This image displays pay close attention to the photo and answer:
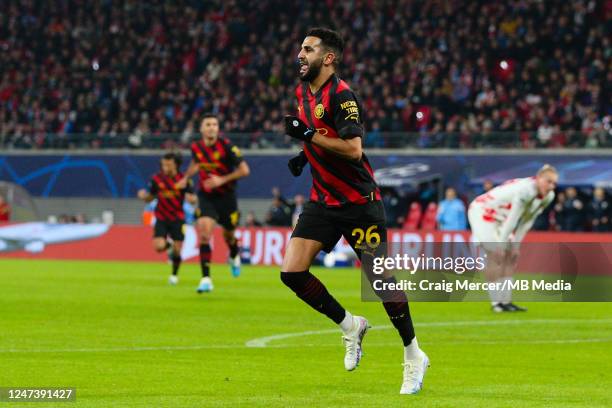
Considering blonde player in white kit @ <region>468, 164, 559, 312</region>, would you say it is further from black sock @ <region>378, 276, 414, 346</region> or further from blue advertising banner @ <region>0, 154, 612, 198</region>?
blue advertising banner @ <region>0, 154, 612, 198</region>

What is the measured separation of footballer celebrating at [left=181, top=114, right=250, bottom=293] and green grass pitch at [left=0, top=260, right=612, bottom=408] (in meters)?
0.82

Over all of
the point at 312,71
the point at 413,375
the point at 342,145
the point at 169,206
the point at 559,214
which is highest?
the point at 312,71

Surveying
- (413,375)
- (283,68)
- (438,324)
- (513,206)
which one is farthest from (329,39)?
(283,68)

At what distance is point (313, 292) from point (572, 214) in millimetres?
22082

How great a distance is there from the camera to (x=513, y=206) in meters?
16.8

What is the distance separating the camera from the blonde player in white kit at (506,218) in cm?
1666

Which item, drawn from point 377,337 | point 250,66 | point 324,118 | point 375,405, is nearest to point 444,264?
point 377,337

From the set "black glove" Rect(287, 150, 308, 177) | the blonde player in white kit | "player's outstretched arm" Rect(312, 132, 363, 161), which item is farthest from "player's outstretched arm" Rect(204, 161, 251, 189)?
"player's outstretched arm" Rect(312, 132, 363, 161)

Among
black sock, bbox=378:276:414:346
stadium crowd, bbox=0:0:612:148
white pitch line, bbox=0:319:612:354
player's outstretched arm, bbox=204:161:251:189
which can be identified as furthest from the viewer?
stadium crowd, bbox=0:0:612:148

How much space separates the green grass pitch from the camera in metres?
8.46

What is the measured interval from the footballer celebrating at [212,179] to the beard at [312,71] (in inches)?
386

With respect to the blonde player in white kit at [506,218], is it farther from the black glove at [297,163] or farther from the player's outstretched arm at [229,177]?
the black glove at [297,163]

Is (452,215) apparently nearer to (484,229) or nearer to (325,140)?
(484,229)

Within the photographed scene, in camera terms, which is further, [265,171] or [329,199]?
[265,171]
